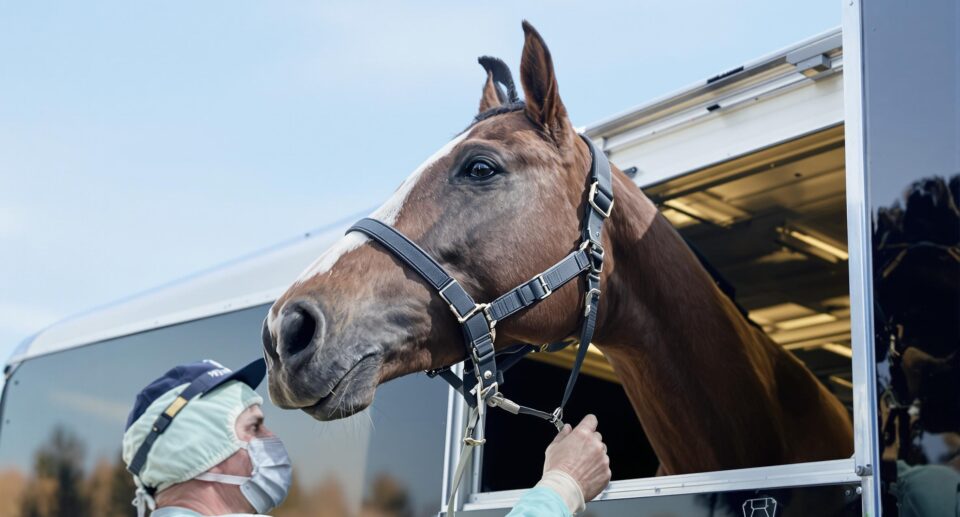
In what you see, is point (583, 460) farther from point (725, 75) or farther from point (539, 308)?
point (725, 75)

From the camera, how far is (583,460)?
2.22m

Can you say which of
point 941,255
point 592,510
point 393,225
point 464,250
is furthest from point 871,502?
point 393,225

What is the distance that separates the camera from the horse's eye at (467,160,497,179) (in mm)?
2539

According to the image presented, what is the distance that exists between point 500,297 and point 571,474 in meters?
0.48

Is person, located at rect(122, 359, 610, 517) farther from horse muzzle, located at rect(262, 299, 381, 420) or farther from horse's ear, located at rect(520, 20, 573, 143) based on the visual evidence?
horse's ear, located at rect(520, 20, 573, 143)

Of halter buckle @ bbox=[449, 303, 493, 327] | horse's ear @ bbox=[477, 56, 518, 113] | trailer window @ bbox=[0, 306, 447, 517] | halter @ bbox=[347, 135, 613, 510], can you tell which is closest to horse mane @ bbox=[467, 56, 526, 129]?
horse's ear @ bbox=[477, 56, 518, 113]

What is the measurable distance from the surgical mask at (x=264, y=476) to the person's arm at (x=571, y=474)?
730 mm

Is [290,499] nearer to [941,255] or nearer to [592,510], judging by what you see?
[592,510]

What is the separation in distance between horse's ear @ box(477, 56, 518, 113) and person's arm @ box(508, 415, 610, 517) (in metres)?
1.12

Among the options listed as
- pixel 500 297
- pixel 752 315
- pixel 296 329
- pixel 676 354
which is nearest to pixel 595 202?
pixel 500 297

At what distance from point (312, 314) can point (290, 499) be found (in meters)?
2.24

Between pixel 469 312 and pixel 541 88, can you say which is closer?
pixel 469 312

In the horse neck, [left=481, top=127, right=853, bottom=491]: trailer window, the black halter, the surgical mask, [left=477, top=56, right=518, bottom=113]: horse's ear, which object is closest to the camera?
the black halter

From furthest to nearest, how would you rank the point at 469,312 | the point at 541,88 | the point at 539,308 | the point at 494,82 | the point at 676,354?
1. the point at 494,82
2. the point at 676,354
3. the point at 541,88
4. the point at 539,308
5. the point at 469,312
